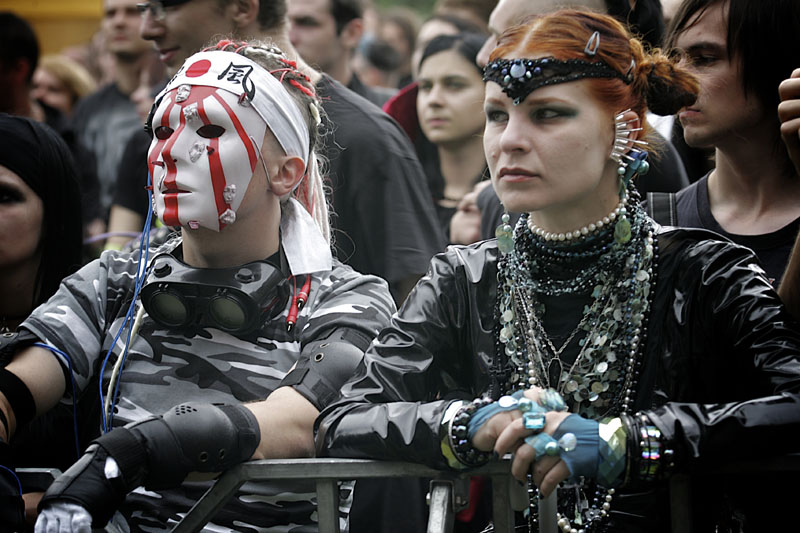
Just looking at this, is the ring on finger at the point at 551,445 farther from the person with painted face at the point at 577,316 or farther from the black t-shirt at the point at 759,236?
the black t-shirt at the point at 759,236

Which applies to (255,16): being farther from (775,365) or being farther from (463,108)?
(775,365)

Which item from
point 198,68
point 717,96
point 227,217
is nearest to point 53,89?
point 198,68

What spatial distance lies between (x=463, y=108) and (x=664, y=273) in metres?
2.80

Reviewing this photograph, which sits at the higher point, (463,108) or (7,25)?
(7,25)

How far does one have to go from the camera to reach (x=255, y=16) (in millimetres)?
4656

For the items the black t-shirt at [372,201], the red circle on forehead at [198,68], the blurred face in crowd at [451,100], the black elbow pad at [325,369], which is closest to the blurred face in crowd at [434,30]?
the blurred face in crowd at [451,100]

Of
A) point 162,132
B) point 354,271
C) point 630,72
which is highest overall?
point 630,72

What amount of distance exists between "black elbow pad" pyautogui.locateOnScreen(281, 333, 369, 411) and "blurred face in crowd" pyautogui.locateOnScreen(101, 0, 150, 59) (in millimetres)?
5280

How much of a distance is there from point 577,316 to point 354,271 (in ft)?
3.01

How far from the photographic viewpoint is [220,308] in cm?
325

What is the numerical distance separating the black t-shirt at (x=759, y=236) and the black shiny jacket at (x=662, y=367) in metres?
0.53

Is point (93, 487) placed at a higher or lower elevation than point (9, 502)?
higher

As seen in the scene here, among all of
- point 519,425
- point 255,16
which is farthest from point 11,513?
point 255,16

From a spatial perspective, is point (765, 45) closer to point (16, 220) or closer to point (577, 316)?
point (577, 316)
